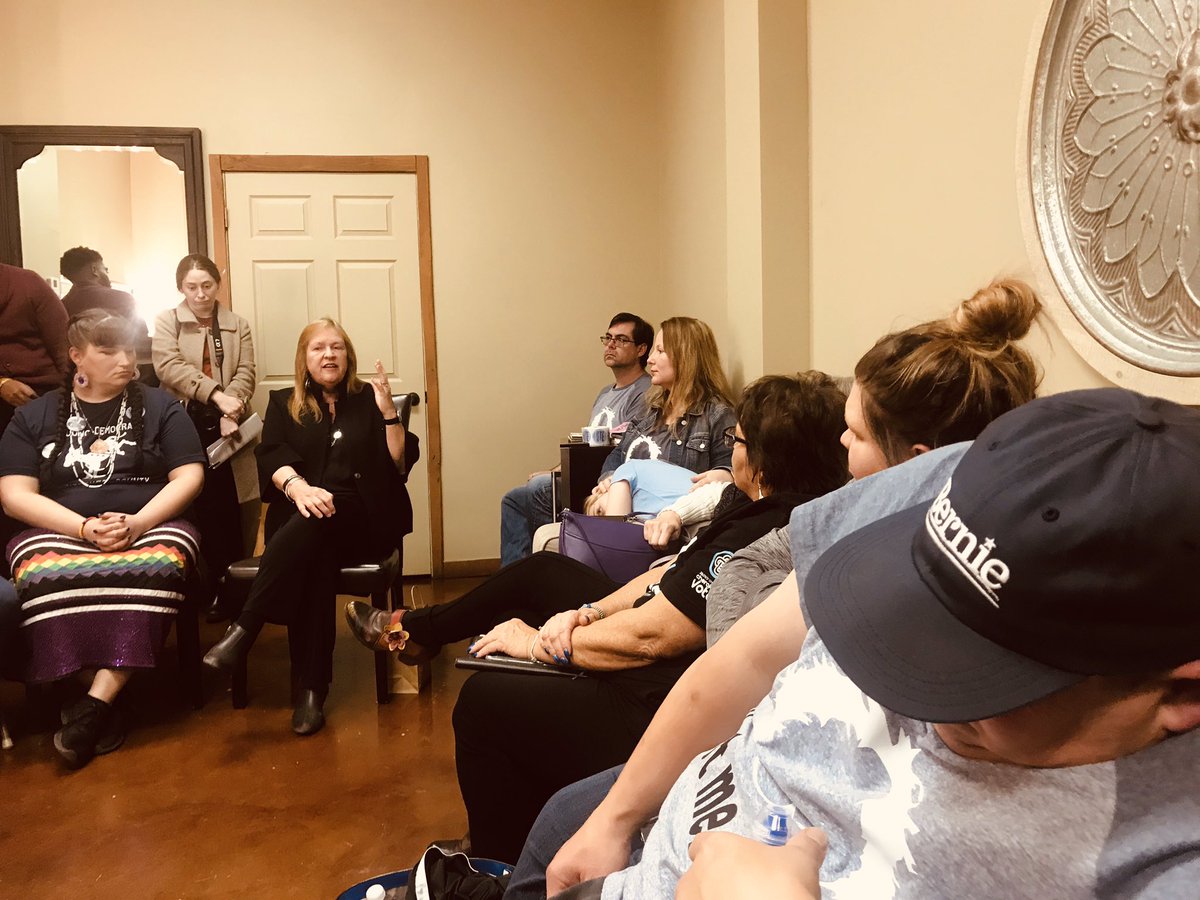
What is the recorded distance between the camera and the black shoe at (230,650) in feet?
8.64

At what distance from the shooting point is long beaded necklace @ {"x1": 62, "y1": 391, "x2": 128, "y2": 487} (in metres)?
2.80

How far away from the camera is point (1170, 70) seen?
4.41 feet

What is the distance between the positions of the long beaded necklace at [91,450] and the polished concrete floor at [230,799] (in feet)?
2.44

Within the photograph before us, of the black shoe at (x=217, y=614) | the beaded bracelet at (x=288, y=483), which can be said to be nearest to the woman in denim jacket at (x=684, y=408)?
the beaded bracelet at (x=288, y=483)

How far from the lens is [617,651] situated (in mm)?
1473

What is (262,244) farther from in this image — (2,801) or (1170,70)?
(1170,70)

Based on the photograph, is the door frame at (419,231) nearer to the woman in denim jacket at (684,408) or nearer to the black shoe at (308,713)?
the woman in denim jacket at (684,408)

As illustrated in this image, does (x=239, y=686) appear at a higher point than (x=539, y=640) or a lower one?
lower

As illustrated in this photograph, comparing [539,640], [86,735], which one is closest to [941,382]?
[539,640]

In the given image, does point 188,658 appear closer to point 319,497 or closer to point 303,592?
point 303,592

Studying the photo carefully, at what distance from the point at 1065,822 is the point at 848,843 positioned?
180 mm

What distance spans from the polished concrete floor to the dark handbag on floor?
2.34 ft

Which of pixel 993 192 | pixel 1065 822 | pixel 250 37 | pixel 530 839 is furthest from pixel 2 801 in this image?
pixel 250 37

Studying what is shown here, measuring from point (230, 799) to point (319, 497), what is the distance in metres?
0.96
